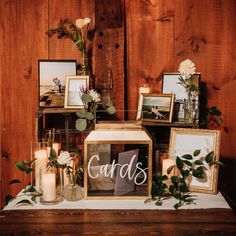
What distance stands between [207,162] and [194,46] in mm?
804

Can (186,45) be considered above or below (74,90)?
above

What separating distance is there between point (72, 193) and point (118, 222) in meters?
0.33

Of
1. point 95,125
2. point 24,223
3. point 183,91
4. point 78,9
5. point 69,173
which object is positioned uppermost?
point 78,9

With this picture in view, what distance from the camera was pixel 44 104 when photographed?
2031 mm

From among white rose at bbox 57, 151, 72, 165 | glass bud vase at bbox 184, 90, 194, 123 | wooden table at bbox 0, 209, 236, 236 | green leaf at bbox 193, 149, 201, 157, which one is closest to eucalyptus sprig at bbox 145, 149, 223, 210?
green leaf at bbox 193, 149, 201, 157

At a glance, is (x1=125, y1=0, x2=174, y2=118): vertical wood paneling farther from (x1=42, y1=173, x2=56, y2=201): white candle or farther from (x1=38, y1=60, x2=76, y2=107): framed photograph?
(x1=42, y1=173, x2=56, y2=201): white candle

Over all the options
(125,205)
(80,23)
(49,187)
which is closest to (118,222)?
(125,205)

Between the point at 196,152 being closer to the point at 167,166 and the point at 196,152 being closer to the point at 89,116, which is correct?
the point at 167,166

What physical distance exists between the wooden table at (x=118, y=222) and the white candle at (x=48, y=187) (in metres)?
0.10

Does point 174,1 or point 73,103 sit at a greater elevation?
point 174,1

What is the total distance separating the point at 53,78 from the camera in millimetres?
2072

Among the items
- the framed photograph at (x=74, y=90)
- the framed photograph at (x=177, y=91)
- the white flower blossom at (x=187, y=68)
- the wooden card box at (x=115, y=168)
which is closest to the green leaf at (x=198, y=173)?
the wooden card box at (x=115, y=168)

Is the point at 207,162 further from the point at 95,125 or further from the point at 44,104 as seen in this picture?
the point at 44,104

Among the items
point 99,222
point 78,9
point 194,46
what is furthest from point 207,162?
point 78,9
